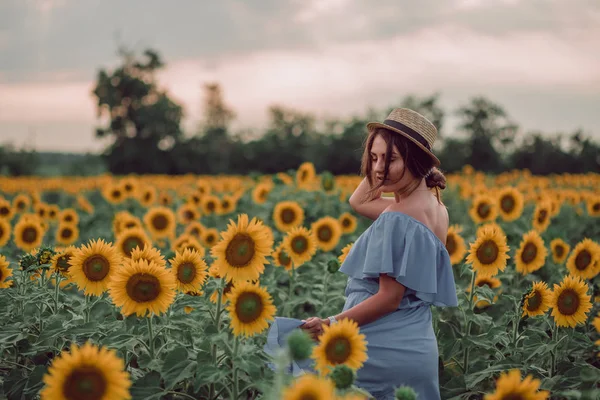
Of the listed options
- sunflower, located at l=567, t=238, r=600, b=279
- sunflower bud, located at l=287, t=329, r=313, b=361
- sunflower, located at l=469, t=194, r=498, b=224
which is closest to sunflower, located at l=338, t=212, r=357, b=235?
sunflower, located at l=469, t=194, r=498, b=224

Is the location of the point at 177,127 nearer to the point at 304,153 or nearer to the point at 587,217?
the point at 304,153

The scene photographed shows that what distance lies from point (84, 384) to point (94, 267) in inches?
51.5

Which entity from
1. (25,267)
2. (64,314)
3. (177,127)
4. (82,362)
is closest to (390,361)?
(82,362)

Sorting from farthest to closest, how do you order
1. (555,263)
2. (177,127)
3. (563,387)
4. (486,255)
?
(177,127) < (555,263) < (486,255) < (563,387)

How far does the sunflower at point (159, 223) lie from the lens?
6.24m

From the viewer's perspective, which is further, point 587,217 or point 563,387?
point 587,217

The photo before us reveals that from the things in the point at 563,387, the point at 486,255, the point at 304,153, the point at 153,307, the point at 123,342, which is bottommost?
the point at 563,387

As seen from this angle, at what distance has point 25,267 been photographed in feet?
10.6

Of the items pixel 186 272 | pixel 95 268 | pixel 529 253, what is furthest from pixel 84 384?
pixel 529 253

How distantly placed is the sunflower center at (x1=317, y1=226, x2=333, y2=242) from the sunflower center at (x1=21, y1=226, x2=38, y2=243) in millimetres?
2606

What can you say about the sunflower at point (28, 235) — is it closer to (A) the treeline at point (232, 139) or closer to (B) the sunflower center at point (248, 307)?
(B) the sunflower center at point (248, 307)

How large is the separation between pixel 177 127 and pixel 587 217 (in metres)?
41.0

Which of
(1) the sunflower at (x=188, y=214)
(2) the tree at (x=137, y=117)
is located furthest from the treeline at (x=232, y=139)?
(1) the sunflower at (x=188, y=214)

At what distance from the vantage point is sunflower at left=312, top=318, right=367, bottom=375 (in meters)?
2.20
